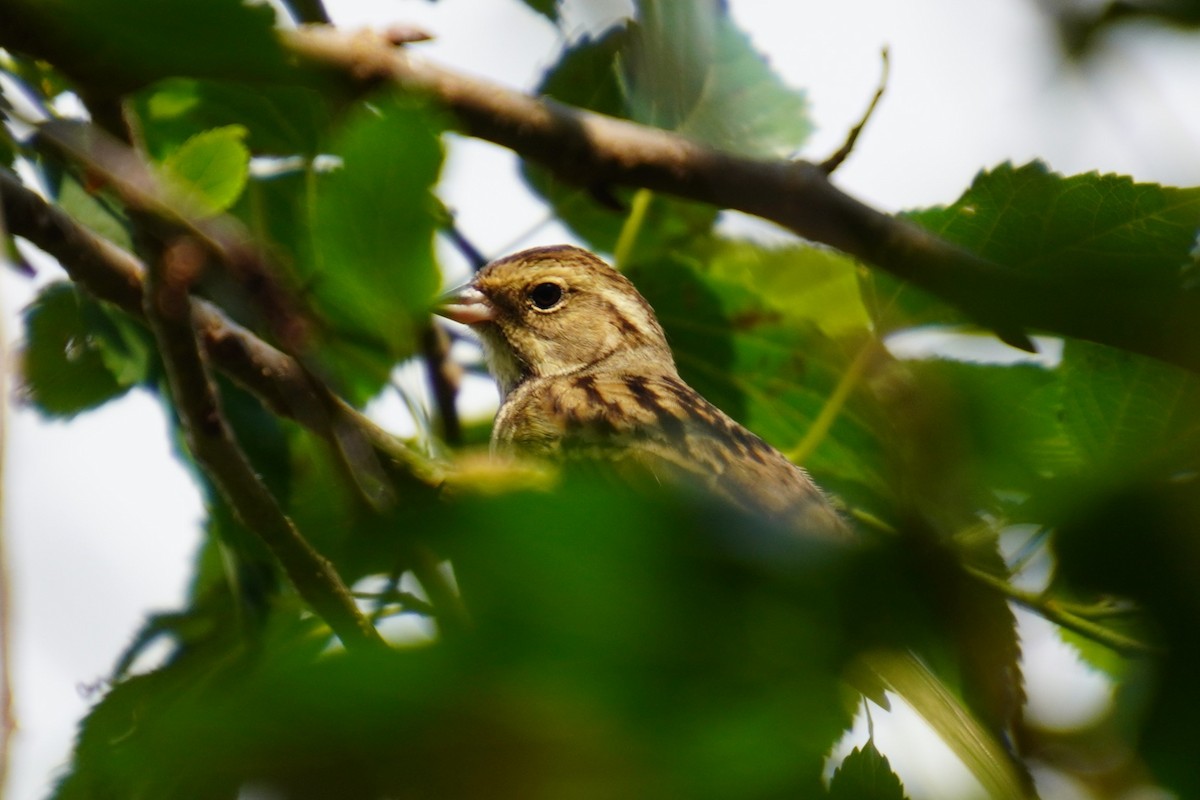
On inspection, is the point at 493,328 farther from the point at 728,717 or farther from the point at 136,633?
the point at 728,717

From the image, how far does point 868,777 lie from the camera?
89 centimetres

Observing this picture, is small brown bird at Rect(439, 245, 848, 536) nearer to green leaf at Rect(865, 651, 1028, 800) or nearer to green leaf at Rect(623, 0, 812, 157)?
green leaf at Rect(623, 0, 812, 157)

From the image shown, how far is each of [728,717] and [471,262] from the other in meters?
3.51

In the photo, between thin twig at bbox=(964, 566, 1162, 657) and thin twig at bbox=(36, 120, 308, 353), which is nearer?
thin twig at bbox=(964, 566, 1162, 657)

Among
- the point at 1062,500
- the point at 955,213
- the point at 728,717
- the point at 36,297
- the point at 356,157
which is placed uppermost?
the point at 36,297

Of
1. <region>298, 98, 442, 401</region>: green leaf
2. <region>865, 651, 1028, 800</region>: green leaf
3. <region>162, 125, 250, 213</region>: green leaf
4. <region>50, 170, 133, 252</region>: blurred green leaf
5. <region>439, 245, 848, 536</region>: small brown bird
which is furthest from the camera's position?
<region>439, 245, 848, 536</region>: small brown bird

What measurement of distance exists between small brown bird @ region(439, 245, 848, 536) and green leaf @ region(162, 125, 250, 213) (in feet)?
4.11

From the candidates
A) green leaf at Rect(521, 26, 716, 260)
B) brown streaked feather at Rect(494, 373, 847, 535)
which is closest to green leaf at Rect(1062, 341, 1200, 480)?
brown streaked feather at Rect(494, 373, 847, 535)

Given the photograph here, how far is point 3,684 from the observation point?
1248mm

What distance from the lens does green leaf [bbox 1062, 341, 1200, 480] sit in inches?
32.0

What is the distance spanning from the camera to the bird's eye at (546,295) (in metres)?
5.43

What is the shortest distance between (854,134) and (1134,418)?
7.17 ft

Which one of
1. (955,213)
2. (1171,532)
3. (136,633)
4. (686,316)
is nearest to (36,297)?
(136,633)

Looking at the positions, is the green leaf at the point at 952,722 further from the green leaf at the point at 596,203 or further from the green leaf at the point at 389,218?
the green leaf at the point at 596,203
